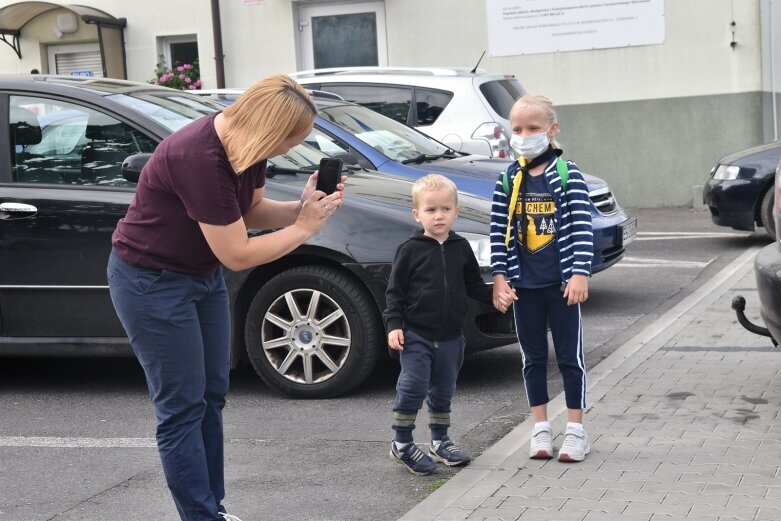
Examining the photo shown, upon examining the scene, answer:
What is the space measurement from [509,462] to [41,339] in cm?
271

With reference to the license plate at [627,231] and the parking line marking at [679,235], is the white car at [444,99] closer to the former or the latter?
the parking line marking at [679,235]

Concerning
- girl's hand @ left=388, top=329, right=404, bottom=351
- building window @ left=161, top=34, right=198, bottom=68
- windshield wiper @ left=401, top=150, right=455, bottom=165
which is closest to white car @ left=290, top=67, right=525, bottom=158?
windshield wiper @ left=401, top=150, right=455, bottom=165

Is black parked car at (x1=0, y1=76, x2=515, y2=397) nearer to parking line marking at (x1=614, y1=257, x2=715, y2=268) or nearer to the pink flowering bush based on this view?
parking line marking at (x1=614, y1=257, x2=715, y2=268)

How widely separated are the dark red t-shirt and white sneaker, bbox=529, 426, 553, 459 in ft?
5.79

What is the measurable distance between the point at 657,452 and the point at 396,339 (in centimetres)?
117

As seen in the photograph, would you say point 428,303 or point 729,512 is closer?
point 729,512

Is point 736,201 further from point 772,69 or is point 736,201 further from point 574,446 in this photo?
point 574,446

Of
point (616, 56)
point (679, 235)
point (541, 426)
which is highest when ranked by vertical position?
point (616, 56)

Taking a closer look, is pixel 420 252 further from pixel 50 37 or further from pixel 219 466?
pixel 50 37

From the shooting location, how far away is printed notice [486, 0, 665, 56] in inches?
630

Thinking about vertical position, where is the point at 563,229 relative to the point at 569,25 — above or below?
below

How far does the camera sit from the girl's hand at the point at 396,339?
4.91 meters

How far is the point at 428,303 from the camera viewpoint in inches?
195

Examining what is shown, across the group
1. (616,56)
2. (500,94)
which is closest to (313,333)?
(500,94)
